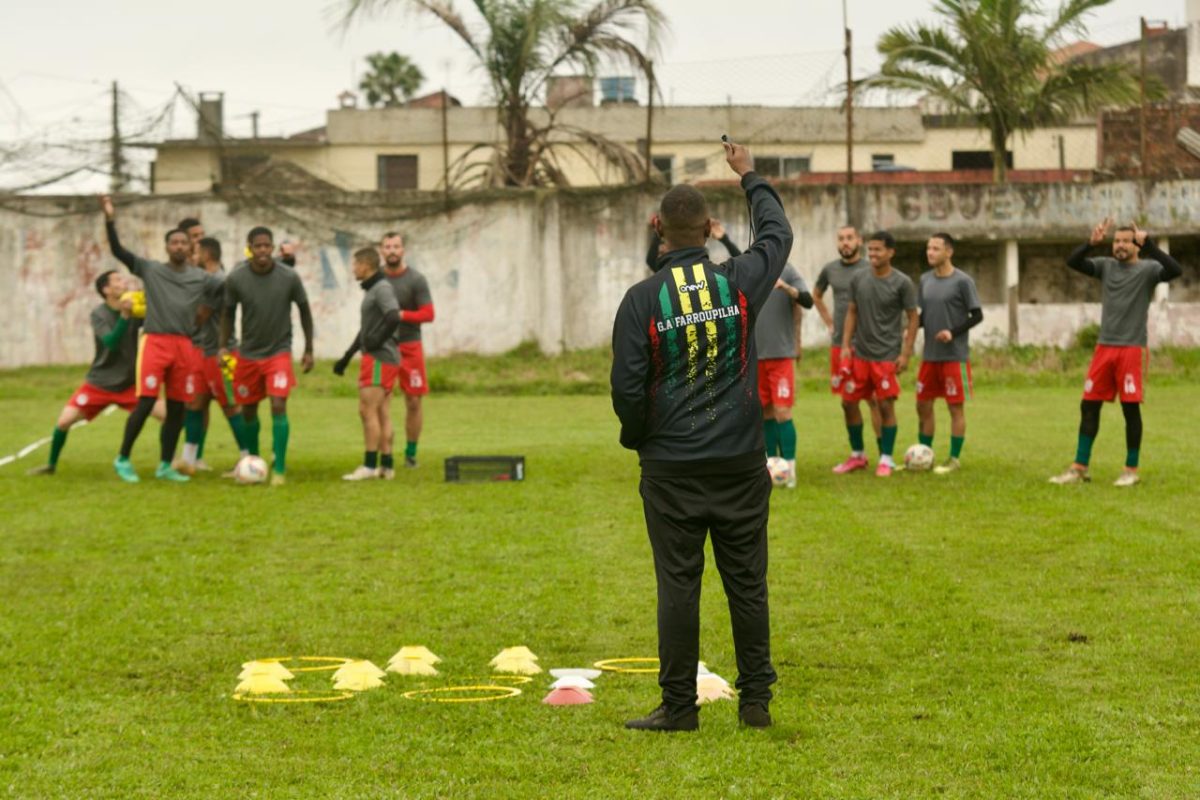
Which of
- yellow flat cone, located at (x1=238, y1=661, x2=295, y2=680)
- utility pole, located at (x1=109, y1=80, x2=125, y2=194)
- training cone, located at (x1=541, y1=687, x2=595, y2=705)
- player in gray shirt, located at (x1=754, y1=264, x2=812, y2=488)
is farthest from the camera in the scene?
utility pole, located at (x1=109, y1=80, x2=125, y2=194)

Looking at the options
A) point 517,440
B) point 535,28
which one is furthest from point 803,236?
point 517,440

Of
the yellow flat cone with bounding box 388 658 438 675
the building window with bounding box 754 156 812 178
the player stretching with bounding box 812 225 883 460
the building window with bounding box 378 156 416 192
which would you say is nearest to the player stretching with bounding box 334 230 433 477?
the player stretching with bounding box 812 225 883 460

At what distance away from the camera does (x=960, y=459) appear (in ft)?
51.6

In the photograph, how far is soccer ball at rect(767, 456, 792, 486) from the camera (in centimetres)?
1348

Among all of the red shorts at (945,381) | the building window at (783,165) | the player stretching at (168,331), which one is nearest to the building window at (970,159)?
the building window at (783,165)

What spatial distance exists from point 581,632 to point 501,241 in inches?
951

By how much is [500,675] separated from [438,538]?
412 centimetres

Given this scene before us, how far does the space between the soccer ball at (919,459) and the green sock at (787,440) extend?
4.31 ft

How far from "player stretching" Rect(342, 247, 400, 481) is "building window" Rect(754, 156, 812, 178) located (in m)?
21.8

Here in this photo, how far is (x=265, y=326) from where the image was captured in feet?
47.4

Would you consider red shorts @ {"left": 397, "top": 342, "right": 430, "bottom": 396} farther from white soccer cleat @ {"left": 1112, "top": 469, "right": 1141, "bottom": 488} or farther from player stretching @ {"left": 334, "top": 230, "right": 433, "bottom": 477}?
white soccer cleat @ {"left": 1112, "top": 469, "right": 1141, "bottom": 488}

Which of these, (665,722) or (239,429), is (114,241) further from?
(665,722)

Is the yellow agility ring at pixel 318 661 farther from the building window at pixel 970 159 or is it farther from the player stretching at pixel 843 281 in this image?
the building window at pixel 970 159

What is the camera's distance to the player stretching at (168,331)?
49.3ft
